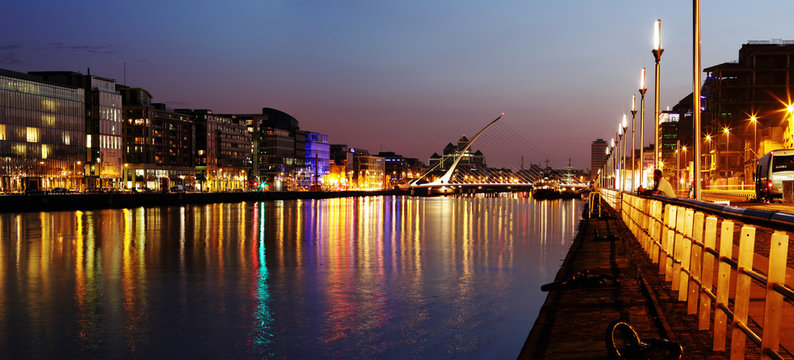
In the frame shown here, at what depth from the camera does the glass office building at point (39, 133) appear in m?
128

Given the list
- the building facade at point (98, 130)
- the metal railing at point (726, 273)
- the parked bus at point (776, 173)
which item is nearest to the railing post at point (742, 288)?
the metal railing at point (726, 273)

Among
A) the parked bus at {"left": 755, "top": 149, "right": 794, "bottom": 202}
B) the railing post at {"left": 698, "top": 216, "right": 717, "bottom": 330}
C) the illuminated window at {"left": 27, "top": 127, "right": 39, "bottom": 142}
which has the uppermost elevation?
the illuminated window at {"left": 27, "top": 127, "right": 39, "bottom": 142}

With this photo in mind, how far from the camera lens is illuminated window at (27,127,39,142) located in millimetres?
134750

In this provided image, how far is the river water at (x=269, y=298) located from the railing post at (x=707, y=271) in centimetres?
755

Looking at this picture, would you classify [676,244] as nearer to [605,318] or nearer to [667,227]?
[667,227]

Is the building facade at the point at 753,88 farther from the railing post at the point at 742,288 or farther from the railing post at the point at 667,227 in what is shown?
the railing post at the point at 742,288

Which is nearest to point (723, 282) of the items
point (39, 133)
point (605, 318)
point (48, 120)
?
point (605, 318)

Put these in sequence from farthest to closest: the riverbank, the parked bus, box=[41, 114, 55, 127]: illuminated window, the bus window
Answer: box=[41, 114, 55, 127]: illuminated window → the riverbank → the bus window → the parked bus

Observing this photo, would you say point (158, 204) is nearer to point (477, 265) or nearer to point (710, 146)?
point (477, 265)

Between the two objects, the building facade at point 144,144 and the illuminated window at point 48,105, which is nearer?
the illuminated window at point 48,105

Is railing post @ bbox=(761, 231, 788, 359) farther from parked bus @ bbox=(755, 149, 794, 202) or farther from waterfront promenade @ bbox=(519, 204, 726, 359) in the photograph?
parked bus @ bbox=(755, 149, 794, 202)

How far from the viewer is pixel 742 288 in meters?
7.17

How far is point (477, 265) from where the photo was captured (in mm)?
34719

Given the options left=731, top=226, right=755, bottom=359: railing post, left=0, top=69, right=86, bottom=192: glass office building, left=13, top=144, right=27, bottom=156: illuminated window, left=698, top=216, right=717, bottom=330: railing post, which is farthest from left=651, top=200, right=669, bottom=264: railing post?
left=13, top=144, right=27, bottom=156: illuminated window
